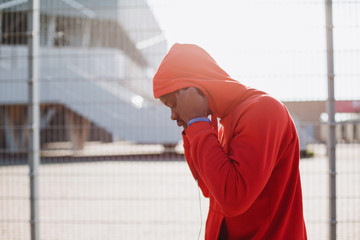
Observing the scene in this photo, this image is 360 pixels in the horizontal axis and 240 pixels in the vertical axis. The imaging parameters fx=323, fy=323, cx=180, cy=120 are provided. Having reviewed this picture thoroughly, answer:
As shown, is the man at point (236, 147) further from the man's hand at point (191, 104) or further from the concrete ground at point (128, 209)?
the concrete ground at point (128, 209)

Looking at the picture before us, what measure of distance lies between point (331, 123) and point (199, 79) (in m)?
2.17

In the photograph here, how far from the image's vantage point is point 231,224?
1.26 metres

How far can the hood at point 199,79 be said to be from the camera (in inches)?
47.8

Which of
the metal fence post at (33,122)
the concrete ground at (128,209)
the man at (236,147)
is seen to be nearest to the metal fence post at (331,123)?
the concrete ground at (128,209)

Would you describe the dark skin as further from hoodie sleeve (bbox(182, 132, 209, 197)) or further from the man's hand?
hoodie sleeve (bbox(182, 132, 209, 197))

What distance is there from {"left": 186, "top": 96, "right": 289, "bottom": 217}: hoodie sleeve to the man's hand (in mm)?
103

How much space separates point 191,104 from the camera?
1.18 meters

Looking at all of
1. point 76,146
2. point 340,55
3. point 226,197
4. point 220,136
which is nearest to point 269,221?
point 226,197

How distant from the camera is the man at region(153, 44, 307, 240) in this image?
1.06 metres

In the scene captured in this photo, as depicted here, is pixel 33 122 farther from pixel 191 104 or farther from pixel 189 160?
pixel 191 104

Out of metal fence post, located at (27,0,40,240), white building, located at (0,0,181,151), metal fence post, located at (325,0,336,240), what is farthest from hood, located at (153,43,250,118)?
metal fence post, located at (27,0,40,240)

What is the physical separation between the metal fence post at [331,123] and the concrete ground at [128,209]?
28 cm

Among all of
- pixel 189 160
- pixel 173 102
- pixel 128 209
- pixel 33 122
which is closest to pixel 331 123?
pixel 189 160

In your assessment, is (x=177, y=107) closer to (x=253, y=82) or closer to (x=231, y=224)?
(x=231, y=224)
